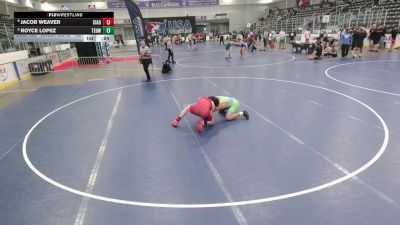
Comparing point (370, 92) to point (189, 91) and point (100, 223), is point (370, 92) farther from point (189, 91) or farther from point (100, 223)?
point (100, 223)

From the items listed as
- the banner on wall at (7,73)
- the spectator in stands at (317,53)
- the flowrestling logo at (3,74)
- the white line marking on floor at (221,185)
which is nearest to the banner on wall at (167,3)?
the spectator in stands at (317,53)

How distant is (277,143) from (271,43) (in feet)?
75.8

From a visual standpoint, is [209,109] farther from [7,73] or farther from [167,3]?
[167,3]

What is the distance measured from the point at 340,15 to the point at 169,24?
2740cm

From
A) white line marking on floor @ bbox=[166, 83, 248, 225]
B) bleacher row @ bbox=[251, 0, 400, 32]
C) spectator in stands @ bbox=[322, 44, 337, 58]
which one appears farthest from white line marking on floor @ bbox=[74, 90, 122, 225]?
bleacher row @ bbox=[251, 0, 400, 32]

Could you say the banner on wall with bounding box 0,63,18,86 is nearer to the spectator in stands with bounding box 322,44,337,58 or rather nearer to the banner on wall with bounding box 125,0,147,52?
the banner on wall with bounding box 125,0,147,52

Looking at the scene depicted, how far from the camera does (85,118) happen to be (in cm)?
821

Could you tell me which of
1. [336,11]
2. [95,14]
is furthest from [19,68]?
[336,11]

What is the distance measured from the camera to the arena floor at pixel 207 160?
3.89 metres
